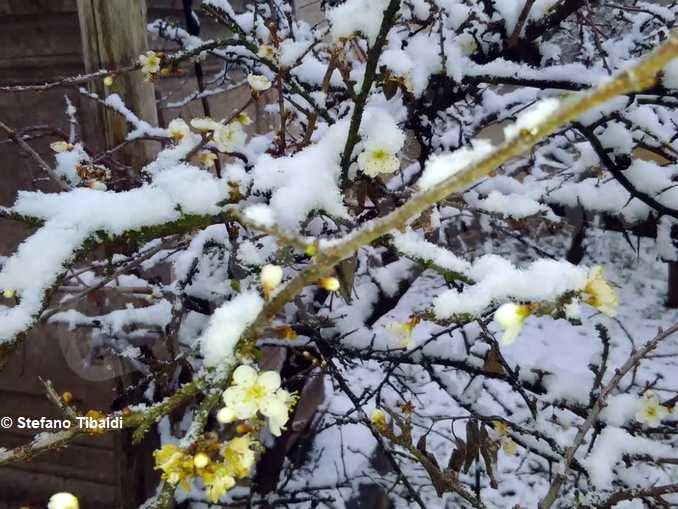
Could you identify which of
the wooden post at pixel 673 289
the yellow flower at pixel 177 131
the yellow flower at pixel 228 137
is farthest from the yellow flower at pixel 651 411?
the wooden post at pixel 673 289

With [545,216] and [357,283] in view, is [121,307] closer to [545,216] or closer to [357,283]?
[357,283]

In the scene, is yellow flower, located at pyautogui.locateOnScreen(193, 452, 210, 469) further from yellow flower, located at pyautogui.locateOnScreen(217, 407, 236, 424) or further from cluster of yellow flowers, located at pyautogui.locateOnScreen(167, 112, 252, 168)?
cluster of yellow flowers, located at pyautogui.locateOnScreen(167, 112, 252, 168)

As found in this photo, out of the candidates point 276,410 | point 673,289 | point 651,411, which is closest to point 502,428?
point 651,411

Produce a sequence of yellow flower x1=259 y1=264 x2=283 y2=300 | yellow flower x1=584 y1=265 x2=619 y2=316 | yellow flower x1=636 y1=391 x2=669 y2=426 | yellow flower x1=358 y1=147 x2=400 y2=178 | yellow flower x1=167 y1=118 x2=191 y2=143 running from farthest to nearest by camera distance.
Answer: yellow flower x1=167 y1=118 x2=191 y2=143
yellow flower x1=636 y1=391 x2=669 y2=426
yellow flower x1=358 y1=147 x2=400 y2=178
yellow flower x1=584 y1=265 x2=619 y2=316
yellow flower x1=259 y1=264 x2=283 y2=300

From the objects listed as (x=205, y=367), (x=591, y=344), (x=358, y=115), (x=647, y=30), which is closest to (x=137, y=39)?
(x=358, y=115)

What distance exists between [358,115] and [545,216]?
101 centimetres

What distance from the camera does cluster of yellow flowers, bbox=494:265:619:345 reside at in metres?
0.87

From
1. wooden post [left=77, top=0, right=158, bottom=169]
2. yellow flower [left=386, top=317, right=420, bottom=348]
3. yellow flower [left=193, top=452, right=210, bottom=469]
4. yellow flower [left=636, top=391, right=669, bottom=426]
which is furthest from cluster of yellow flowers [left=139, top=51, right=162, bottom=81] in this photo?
yellow flower [left=636, top=391, right=669, bottom=426]

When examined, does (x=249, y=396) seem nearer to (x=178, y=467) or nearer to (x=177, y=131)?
(x=178, y=467)

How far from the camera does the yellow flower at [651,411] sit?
65.9 inches

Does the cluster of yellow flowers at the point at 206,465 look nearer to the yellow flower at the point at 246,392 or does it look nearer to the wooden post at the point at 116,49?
the yellow flower at the point at 246,392

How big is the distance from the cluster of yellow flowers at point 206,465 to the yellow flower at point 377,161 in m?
0.66

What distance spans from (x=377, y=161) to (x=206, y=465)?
74cm

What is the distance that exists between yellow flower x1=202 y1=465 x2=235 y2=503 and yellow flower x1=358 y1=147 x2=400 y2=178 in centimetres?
71
